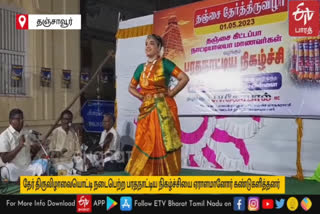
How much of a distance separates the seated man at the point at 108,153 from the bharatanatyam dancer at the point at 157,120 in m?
1.19

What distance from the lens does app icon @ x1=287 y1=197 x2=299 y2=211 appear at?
2.58 metres

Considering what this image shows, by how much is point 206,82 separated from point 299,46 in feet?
4.57

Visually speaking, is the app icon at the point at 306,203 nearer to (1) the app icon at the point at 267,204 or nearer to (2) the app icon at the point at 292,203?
(2) the app icon at the point at 292,203

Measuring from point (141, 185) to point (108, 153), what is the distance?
2212 millimetres

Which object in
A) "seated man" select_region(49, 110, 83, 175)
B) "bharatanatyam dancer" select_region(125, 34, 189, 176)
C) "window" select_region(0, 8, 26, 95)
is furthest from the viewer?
"window" select_region(0, 8, 26, 95)

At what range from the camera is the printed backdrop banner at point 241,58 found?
4.65 m

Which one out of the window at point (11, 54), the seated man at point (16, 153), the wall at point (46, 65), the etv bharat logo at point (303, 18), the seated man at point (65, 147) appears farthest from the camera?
the wall at point (46, 65)

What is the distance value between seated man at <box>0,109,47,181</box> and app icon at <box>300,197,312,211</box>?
278 cm

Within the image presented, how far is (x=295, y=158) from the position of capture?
15.6 ft

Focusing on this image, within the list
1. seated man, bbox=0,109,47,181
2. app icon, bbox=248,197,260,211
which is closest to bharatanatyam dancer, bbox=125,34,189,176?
seated man, bbox=0,109,47,181

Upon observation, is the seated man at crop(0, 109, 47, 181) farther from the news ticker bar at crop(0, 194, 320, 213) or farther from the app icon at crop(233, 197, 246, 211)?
the app icon at crop(233, 197, 246, 211)

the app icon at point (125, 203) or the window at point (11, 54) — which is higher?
the window at point (11, 54)

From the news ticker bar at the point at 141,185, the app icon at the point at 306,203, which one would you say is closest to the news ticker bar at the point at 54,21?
the news ticker bar at the point at 141,185

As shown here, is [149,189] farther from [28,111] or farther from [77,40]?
[77,40]
